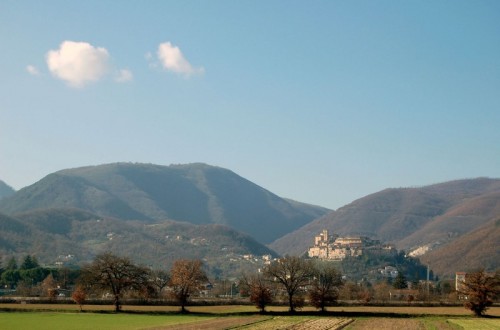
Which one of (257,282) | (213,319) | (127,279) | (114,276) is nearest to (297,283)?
(257,282)

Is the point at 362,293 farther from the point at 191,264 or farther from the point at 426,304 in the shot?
the point at 191,264

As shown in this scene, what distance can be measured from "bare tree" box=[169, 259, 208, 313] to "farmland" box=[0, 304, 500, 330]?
2.68 m

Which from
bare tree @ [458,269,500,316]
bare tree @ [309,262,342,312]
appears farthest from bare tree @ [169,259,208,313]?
bare tree @ [458,269,500,316]

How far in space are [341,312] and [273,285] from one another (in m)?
16.2

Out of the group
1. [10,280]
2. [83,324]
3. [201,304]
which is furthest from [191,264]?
[10,280]

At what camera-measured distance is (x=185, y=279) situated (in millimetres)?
107875

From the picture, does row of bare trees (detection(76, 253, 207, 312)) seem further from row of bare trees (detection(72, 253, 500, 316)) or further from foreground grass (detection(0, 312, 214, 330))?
foreground grass (detection(0, 312, 214, 330))

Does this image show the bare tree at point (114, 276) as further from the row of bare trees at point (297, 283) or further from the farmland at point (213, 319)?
the row of bare trees at point (297, 283)

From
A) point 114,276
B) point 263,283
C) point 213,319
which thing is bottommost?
point 213,319

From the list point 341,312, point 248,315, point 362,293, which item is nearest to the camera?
point 248,315

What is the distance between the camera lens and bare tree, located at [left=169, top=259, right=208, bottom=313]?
108 m

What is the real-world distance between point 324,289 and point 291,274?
5964 mm

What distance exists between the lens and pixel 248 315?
94562 mm

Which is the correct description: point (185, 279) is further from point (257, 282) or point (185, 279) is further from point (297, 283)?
point (297, 283)
